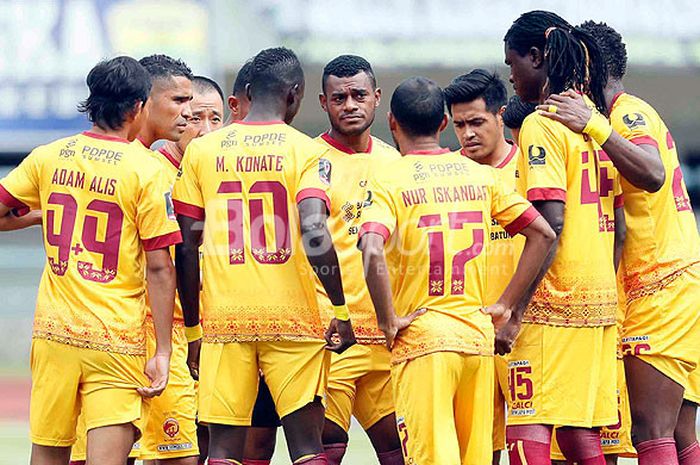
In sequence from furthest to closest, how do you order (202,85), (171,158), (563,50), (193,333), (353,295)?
1. (202,85)
2. (171,158)
3. (353,295)
4. (193,333)
5. (563,50)

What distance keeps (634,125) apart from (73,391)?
11.0 ft

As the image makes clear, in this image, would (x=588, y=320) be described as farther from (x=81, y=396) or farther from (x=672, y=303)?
(x=81, y=396)

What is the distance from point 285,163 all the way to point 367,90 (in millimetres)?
1049

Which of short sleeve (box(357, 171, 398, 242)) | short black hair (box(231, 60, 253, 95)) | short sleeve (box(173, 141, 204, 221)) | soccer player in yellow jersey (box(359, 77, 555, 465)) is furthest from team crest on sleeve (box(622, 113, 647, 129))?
short sleeve (box(173, 141, 204, 221))

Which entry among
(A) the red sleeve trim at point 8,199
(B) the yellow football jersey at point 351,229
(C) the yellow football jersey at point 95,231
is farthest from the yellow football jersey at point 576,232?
(A) the red sleeve trim at point 8,199

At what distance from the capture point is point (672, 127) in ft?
80.9

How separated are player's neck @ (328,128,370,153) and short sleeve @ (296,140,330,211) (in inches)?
30.2

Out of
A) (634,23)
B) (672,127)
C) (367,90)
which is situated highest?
(634,23)

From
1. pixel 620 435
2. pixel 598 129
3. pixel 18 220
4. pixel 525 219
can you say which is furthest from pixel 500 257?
pixel 18 220

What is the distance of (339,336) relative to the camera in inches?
260

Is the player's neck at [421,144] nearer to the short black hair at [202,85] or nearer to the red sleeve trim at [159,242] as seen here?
the red sleeve trim at [159,242]

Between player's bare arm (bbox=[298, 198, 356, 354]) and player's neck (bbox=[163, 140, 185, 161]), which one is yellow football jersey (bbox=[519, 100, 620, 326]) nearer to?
player's bare arm (bbox=[298, 198, 356, 354])

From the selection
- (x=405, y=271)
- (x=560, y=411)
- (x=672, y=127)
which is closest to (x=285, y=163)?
(x=405, y=271)

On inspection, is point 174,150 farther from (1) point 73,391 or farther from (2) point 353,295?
(1) point 73,391
